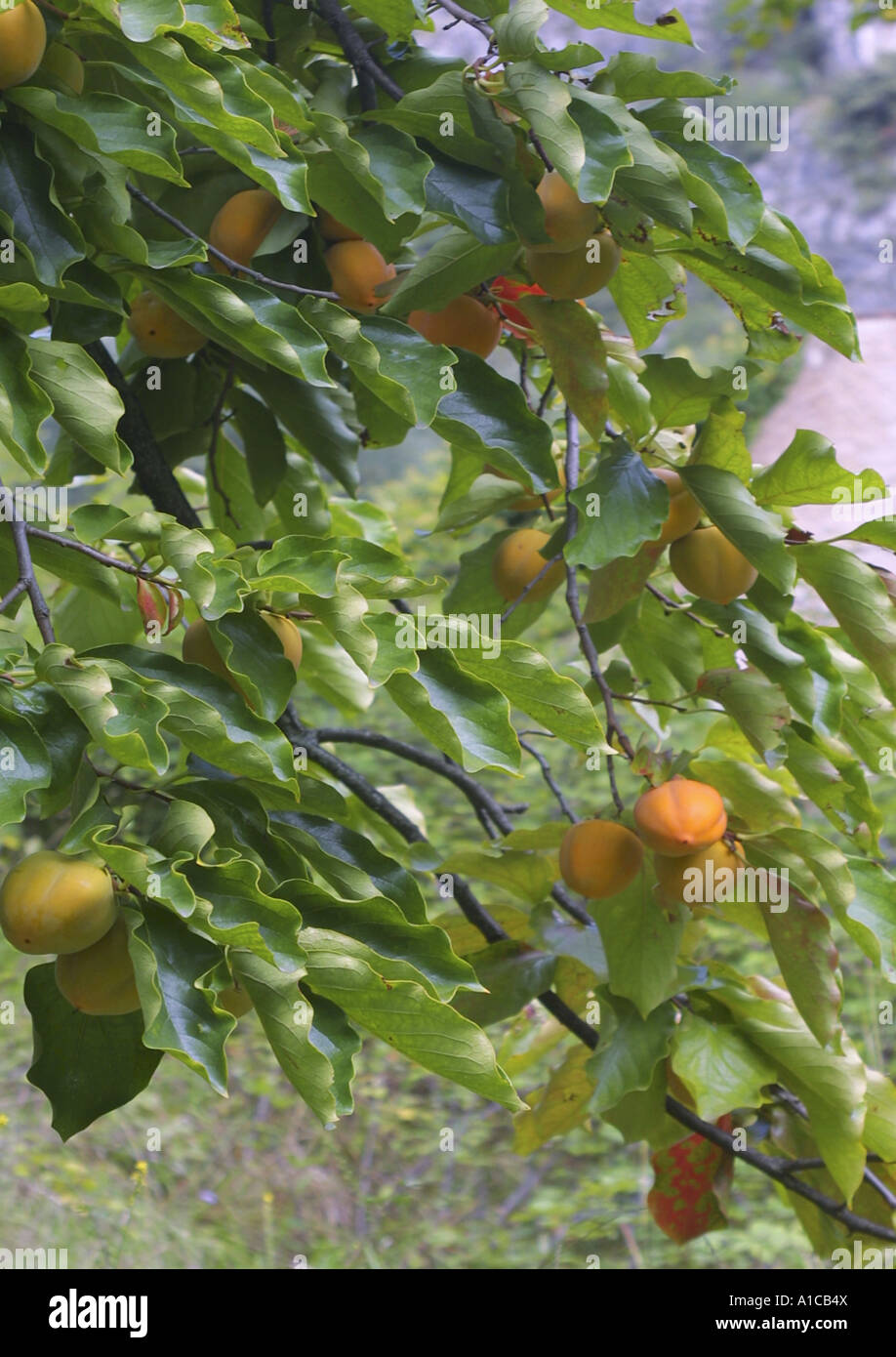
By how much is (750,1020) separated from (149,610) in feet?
1.35

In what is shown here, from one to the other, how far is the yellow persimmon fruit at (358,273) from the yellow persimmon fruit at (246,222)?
36 mm

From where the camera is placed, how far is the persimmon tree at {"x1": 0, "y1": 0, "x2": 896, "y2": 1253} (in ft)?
1.41

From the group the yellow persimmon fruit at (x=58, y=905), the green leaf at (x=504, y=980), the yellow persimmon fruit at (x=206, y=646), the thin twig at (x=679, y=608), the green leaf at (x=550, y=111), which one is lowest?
the green leaf at (x=504, y=980)

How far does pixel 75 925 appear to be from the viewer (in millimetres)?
425

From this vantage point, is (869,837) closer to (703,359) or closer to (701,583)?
(701,583)

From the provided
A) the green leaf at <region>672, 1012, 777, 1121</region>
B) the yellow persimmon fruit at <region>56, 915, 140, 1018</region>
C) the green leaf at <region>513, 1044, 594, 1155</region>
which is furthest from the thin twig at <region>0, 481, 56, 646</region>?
the green leaf at <region>513, 1044, 594, 1155</region>

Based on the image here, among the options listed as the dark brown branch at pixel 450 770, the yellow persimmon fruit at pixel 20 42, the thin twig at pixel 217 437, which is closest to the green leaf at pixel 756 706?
the dark brown branch at pixel 450 770

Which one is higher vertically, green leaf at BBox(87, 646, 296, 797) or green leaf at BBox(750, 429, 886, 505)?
green leaf at BBox(750, 429, 886, 505)

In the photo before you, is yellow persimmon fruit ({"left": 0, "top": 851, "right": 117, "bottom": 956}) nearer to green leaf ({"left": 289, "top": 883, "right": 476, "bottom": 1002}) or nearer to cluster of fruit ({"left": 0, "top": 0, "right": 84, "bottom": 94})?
green leaf ({"left": 289, "top": 883, "right": 476, "bottom": 1002})

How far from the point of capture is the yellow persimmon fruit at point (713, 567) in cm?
65

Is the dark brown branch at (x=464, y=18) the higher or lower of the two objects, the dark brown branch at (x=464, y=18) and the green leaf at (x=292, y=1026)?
the higher

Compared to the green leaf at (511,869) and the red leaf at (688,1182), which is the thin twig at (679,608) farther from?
the red leaf at (688,1182)

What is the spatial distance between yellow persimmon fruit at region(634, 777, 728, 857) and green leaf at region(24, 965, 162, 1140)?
264 millimetres
